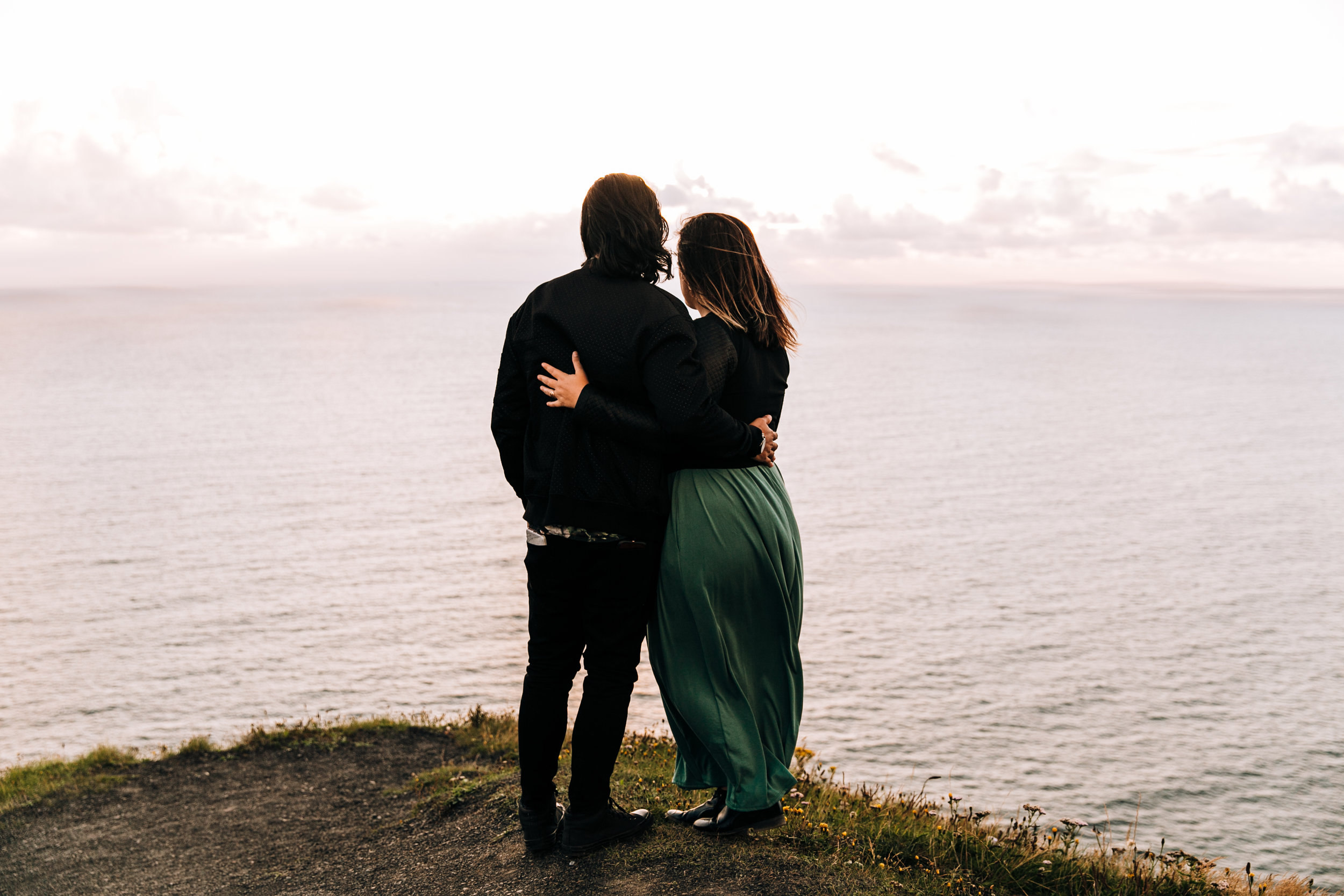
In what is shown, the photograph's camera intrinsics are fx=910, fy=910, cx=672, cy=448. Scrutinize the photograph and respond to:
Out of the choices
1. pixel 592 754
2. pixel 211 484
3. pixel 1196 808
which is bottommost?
pixel 1196 808

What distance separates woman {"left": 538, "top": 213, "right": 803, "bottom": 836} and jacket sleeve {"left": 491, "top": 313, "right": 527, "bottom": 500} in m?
0.22

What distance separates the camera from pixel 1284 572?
99.2ft

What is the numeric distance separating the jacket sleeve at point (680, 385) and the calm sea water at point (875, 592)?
13.5 meters

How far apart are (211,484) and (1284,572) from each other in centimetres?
4145

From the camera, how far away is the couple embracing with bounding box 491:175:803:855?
143 inches

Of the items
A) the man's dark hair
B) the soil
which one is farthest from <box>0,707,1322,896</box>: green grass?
the man's dark hair

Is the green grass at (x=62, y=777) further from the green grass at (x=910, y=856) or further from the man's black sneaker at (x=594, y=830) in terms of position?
the man's black sneaker at (x=594, y=830)

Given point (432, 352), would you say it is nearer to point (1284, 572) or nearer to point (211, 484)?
point (211, 484)

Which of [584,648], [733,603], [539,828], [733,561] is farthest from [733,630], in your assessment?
[539,828]

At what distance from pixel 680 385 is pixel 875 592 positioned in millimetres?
24005

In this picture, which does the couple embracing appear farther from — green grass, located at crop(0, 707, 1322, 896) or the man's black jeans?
green grass, located at crop(0, 707, 1322, 896)

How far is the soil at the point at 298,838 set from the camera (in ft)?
14.1

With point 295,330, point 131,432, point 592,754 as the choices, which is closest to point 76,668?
point 592,754

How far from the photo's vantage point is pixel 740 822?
433cm
